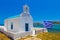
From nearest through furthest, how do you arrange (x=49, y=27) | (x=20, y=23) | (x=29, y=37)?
1. (x=29, y=37)
2. (x=20, y=23)
3. (x=49, y=27)

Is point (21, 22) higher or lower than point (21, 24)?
higher

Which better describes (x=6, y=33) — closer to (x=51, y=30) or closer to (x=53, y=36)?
(x=53, y=36)

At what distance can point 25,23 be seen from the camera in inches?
1358

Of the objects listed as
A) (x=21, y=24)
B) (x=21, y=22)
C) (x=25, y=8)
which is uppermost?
(x=25, y=8)

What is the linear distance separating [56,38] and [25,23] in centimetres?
569

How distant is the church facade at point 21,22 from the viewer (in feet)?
111

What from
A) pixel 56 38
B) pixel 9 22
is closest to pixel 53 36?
pixel 56 38

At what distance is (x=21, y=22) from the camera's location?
3391 centimetres

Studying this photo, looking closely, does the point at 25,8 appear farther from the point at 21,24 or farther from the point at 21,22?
the point at 21,24

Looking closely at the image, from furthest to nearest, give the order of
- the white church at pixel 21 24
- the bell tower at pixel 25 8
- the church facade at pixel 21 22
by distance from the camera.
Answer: the bell tower at pixel 25 8 → the church facade at pixel 21 22 → the white church at pixel 21 24

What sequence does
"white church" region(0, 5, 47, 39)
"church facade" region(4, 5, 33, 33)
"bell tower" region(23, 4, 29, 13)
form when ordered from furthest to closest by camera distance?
"bell tower" region(23, 4, 29, 13) < "church facade" region(4, 5, 33, 33) < "white church" region(0, 5, 47, 39)

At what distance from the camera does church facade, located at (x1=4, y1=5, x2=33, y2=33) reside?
3369 cm

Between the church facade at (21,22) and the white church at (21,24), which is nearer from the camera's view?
the white church at (21,24)

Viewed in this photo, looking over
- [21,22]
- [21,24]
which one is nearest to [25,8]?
[21,22]
